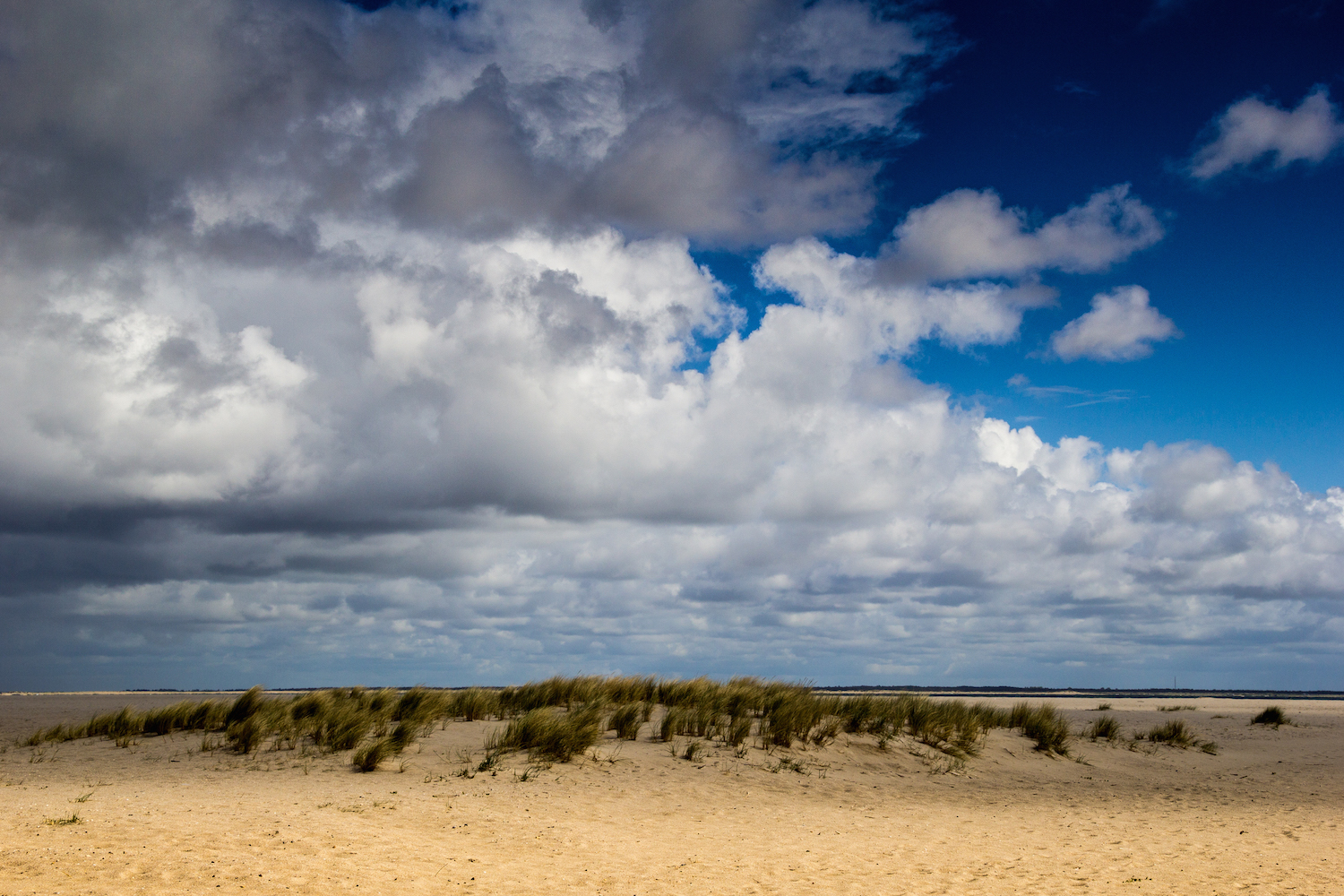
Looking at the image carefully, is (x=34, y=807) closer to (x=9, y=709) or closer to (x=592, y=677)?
(x=592, y=677)

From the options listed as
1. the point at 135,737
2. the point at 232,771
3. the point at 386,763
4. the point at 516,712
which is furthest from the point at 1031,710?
the point at 135,737

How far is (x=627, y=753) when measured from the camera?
17.5 metres

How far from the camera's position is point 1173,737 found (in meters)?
25.1

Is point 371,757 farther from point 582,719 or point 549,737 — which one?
point 582,719

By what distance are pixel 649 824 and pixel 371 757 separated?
536 cm

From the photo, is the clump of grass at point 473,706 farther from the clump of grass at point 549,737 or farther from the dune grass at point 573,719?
the clump of grass at point 549,737

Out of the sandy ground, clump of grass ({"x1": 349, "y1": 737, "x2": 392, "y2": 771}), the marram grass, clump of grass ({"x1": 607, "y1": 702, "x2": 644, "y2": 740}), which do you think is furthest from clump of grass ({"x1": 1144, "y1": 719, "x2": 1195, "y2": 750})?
clump of grass ({"x1": 349, "y1": 737, "x2": 392, "y2": 771})

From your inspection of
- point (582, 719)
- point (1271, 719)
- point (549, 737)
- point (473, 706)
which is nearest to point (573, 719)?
point (582, 719)

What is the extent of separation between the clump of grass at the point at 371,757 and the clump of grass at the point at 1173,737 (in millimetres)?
20737

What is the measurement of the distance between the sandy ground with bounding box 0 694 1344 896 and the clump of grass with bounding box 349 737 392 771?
25 centimetres

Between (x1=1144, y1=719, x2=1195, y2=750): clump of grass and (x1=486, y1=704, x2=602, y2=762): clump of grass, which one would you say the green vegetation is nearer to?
(x1=486, y1=704, x2=602, y2=762): clump of grass

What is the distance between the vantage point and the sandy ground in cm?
903

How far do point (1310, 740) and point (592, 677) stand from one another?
71.9ft

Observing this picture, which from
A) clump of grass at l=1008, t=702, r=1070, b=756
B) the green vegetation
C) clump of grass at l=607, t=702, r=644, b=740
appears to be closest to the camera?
the green vegetation
